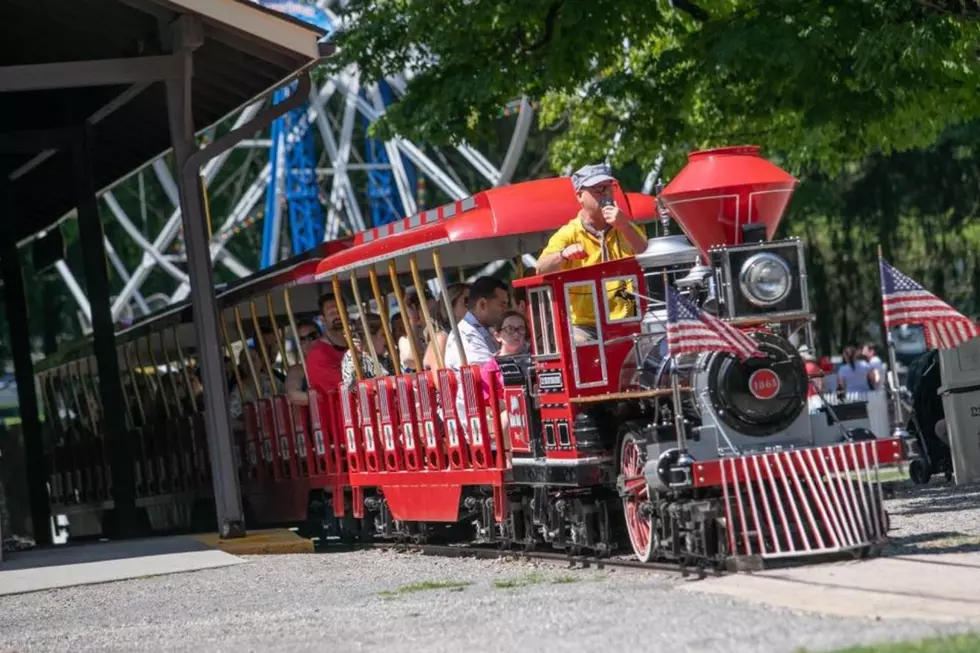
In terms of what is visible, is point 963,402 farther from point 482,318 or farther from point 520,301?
point 482,318

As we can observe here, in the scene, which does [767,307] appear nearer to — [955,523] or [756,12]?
[955,523]

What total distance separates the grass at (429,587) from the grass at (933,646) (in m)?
4.44

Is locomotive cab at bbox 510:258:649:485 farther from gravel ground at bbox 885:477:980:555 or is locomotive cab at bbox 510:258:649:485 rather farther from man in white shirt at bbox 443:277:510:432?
gravel ground at bbox 885:477:980:555

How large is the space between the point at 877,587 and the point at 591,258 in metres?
3.66

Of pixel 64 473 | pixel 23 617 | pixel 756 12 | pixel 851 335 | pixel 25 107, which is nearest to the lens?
pixel 23 617

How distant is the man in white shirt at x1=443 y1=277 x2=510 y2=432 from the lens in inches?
560

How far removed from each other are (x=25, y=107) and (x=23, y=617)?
10.0m

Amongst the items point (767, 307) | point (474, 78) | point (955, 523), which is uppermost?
point (474, 78)

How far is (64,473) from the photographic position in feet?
96.4

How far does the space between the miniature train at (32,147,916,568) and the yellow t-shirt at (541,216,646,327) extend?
4 centimetres

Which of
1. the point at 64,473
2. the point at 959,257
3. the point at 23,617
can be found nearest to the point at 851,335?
the point at 959,257

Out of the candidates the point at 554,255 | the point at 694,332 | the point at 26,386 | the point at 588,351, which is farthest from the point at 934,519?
the point at 26,386

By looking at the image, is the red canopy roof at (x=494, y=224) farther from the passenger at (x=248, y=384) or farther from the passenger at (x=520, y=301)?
the passenger at (x=248, y=384)

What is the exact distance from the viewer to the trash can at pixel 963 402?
17.9 meters
